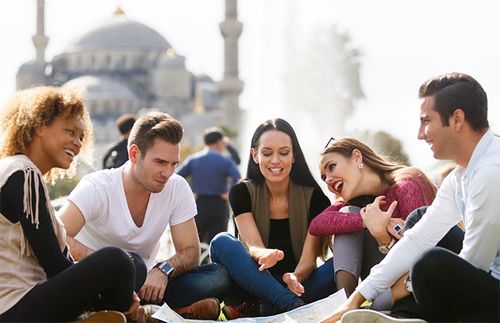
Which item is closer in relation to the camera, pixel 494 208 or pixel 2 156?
pixel 494 208

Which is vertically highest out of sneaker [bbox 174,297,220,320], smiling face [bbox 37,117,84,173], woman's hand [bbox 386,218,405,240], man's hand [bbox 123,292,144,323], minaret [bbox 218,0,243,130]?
minaret [bbox 218,0,243,130]

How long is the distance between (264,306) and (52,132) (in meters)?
1.23

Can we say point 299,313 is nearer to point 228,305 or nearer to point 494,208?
point 228,305

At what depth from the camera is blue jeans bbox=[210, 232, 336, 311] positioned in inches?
145

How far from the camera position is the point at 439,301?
274 cm

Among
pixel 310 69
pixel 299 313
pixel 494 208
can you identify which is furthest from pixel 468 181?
pixel 310 69

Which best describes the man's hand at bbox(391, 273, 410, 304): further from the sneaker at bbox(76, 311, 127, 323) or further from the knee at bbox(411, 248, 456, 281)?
the sneaker at bbox(76, 311, 127, 323)

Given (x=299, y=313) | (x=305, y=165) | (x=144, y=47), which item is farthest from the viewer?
(x=144, y=47)

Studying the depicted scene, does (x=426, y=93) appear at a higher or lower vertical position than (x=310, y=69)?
lower

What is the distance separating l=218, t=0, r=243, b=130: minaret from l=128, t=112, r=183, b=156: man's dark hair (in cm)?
3969

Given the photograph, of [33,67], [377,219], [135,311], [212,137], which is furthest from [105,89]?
[135,311]

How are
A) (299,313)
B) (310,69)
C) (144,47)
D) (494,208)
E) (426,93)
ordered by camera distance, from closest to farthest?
(494,208) < (426,93) < (299,313) < (310,69) < (144,47)

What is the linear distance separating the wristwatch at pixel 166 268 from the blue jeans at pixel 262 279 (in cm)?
25

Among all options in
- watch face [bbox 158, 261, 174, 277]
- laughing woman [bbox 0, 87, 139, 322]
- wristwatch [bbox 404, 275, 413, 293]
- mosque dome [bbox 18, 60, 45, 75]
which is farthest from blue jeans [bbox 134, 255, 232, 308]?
mosque dome [bbox 18, 60, 45, 75]
